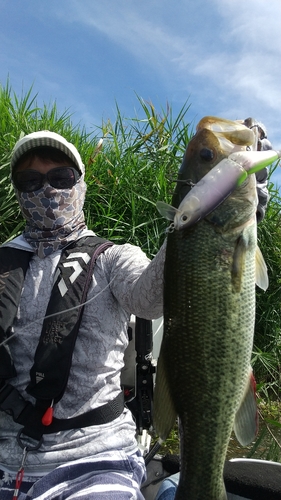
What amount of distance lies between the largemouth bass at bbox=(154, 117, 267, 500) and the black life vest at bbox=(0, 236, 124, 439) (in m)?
0.74

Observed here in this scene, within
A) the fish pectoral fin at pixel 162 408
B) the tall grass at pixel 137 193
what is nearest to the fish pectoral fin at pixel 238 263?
the fish pectoral fin at pixel 162 408

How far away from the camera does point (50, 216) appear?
271 centimetres

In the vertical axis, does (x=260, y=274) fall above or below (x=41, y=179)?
below

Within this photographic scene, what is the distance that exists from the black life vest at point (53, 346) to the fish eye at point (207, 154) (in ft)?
3.37

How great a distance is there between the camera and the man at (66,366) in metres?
2.13

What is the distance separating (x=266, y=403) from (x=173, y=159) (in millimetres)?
3195

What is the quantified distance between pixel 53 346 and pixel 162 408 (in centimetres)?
83

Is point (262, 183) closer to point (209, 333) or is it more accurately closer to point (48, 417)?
point (209, 333)

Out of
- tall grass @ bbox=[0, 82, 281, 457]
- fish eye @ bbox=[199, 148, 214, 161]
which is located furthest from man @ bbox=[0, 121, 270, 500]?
tall grass @ bbox=[0, 82, 281, 457]

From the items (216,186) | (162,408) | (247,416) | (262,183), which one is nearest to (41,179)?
(262,183)

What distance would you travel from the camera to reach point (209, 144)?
1.67 metres

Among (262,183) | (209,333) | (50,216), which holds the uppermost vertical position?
(262,183)

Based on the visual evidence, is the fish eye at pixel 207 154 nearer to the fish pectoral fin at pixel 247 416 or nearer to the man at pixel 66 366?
the man at pixel 66 366

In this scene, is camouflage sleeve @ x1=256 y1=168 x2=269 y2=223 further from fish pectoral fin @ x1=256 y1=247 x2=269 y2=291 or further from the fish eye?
the fish eye
